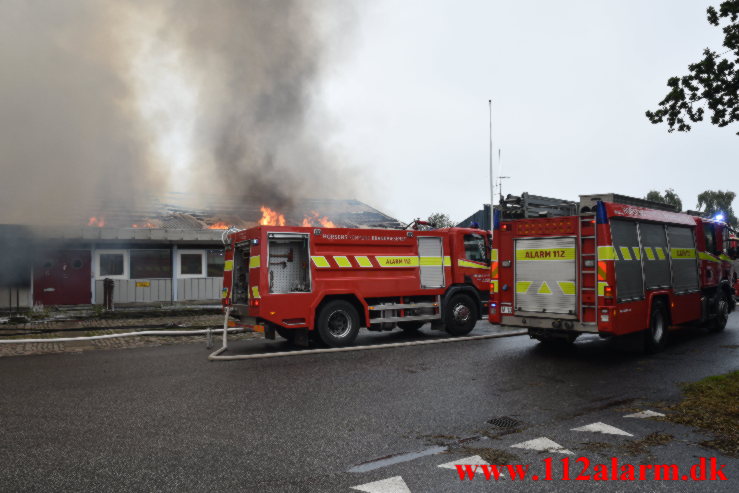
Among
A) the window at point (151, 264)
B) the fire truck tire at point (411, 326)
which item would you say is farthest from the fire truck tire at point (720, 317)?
the window at point (151, 264)

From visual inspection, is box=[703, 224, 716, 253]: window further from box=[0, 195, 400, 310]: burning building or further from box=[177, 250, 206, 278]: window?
box=[177, 250, 206, 278]: window

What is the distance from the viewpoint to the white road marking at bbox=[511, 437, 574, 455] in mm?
4191

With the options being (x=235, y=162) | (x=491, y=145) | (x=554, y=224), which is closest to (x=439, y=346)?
(x=554, y=224)

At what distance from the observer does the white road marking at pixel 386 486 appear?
3426 mm

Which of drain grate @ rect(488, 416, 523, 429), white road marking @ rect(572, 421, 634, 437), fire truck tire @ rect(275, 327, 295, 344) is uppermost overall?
fire truck tire @ rect(275, 327, 295, 344)

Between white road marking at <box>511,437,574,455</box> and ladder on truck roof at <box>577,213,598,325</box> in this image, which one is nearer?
white road marking at <box>511,437,574,455</box>

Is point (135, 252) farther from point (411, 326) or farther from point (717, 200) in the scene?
point (717, 200)

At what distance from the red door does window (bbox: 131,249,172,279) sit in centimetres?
146

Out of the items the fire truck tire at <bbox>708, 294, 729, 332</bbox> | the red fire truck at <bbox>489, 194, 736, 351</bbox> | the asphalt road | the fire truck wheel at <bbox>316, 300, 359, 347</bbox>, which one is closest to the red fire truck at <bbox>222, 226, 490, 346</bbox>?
the fire truck wheel at <bbox>316, 300, 359, 347</bbox>

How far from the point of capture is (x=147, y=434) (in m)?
4.59

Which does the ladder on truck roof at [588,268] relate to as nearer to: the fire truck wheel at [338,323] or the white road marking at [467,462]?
the fire truck wheel at [338,323]

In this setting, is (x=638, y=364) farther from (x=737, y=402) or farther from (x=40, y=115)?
(x=40, y=115)

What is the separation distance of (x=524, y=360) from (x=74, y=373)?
6.72m

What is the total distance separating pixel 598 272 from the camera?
771 centimetres
